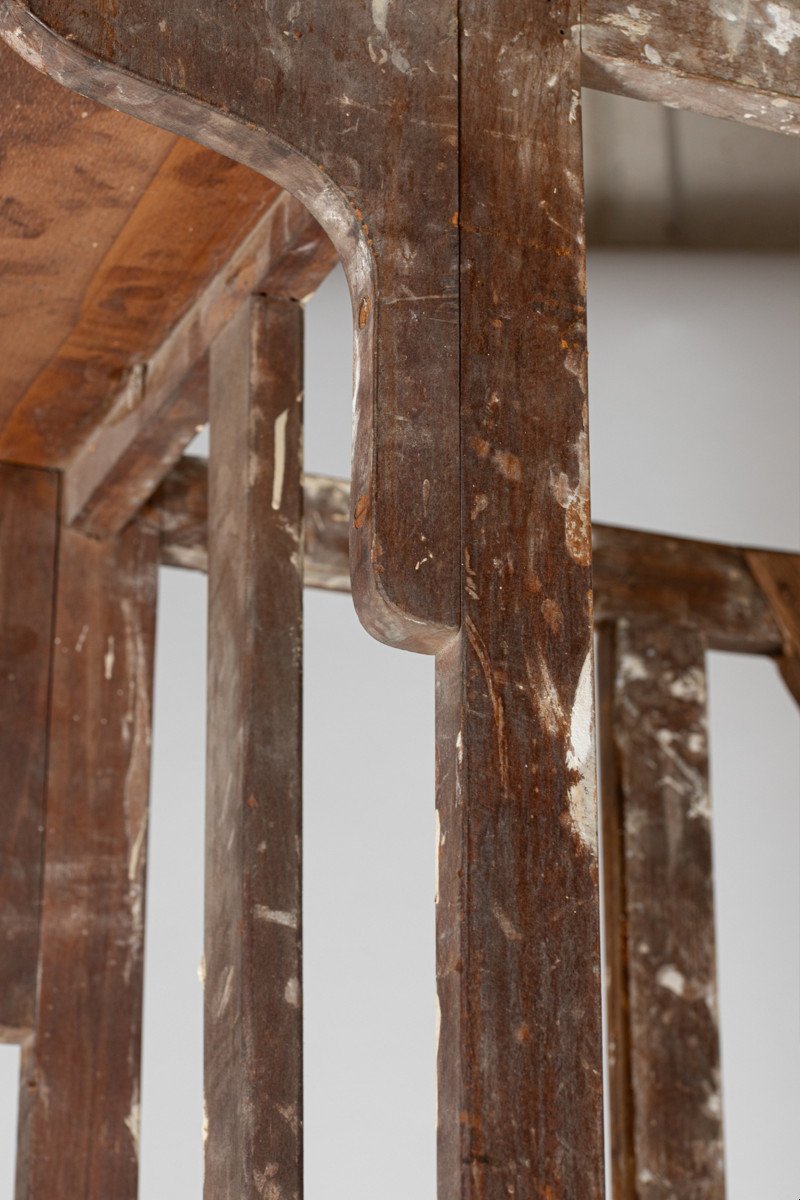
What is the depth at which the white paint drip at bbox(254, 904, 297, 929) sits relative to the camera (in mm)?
2416

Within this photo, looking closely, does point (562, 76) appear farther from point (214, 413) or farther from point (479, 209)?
point (214, 413)

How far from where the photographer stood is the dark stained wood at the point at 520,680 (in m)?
1.60

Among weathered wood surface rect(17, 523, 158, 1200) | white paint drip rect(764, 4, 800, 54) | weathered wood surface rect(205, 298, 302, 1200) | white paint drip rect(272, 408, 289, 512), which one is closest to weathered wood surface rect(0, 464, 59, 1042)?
weathered wood surface rect(17, 523, 158, 1200)

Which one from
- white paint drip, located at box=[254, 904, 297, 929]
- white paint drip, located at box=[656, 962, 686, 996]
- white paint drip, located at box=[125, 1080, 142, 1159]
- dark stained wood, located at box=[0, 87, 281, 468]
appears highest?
dark stained wood, located at box=[0, 87, 281, 468]

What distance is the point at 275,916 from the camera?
7.95 feet

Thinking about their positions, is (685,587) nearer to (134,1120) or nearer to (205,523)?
(205,523)

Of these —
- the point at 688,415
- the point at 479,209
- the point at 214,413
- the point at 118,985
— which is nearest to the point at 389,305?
the point at 479,209

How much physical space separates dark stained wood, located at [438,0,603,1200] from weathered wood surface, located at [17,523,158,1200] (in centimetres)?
170

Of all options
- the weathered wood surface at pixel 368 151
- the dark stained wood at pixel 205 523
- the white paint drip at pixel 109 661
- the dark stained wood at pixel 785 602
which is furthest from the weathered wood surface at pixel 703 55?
the dark stained wood at pixel 785 602

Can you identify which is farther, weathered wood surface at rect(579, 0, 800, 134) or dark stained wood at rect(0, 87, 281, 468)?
dark stained wood at rect(0, 87, 281, 468)

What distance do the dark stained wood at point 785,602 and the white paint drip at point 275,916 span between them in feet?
6.89

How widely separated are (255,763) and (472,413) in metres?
0.85

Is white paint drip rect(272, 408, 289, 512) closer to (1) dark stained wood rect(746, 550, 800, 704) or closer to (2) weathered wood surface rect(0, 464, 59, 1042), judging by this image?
(2) weathered wood surface rect(0, 464, 59, 1042)

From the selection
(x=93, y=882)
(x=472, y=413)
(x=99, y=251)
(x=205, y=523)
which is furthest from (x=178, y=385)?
(x=472, y=413)
